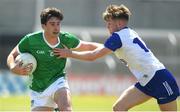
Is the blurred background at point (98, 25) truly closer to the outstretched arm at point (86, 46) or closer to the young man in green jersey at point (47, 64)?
the outstretched arm at point (86, 46)

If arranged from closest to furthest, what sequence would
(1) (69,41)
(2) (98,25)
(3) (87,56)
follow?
(3) (87,56) < (1) (69,41) < (2) (98,25)

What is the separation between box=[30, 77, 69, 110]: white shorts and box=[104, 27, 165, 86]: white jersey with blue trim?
85cm

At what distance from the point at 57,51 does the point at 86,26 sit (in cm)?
2341

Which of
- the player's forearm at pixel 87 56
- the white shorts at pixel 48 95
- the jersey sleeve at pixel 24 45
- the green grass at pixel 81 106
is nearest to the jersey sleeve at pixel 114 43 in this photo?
the player's forearm at pixel 87 56

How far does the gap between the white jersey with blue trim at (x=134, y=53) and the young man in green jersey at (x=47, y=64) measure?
79 centimetres

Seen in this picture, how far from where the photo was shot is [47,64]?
1063 cm

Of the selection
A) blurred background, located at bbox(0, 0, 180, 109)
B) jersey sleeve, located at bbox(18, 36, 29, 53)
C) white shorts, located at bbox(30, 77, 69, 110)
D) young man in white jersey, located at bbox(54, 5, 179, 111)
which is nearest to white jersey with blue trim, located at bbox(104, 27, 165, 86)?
young man in white jersey, located at bbox(54, 5, 179, 111)

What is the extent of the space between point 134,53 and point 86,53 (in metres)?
0.69

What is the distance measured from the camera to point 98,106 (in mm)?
20594

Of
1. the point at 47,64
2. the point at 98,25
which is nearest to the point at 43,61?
the point at 47,64

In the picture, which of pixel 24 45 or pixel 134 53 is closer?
pixel 134 53

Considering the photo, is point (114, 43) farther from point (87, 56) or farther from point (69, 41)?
point (69, 41)

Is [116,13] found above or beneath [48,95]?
above

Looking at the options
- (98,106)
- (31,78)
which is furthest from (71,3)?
(31,78)
